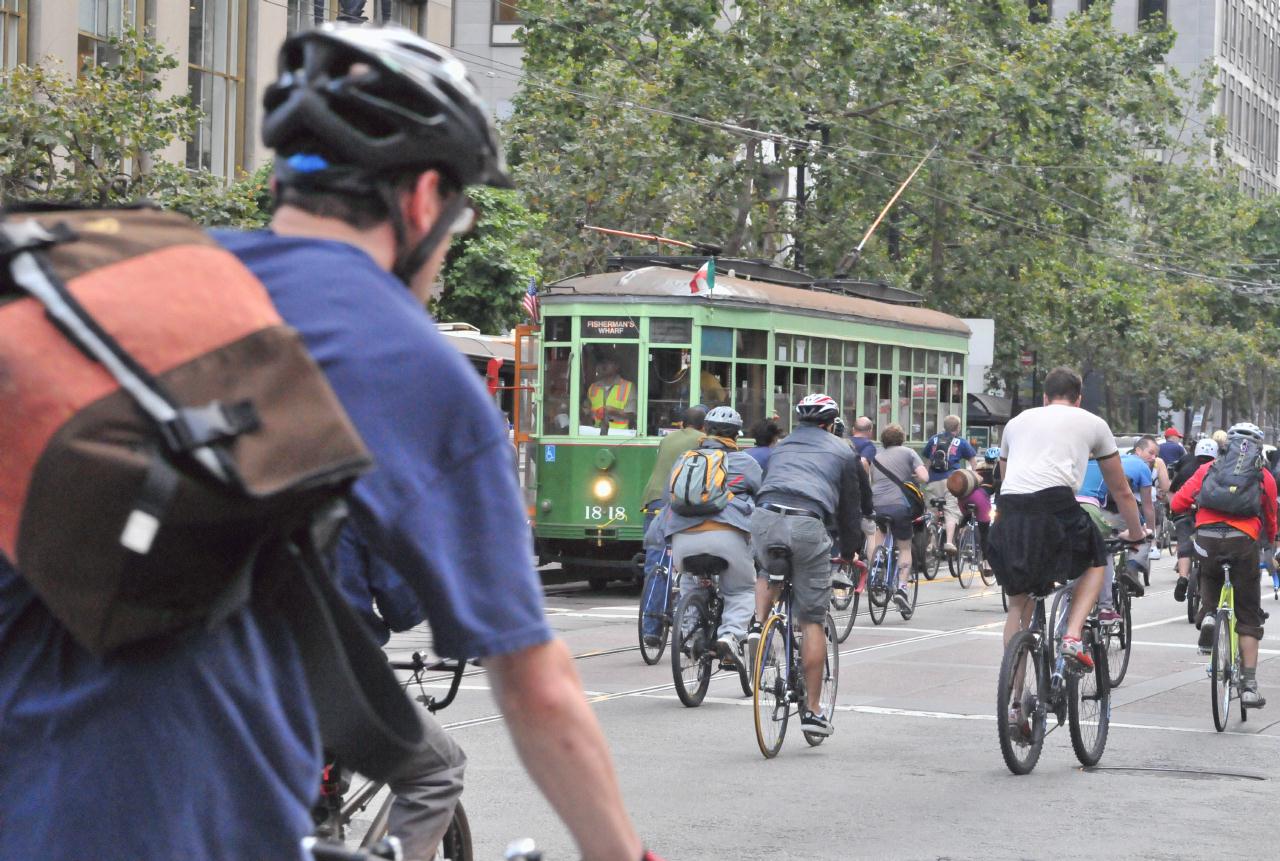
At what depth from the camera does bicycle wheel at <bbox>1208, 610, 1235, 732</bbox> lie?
10.5 m

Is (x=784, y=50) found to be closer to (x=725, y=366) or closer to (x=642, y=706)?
(x=725, y=366)

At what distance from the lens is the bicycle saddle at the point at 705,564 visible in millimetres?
11391

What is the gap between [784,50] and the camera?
32.9 m

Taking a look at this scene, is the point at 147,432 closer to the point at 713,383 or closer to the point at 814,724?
the point at 814,724

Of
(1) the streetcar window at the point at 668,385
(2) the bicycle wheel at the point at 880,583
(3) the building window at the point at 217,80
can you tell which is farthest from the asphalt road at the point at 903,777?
(3) the building window at the point at 217,80

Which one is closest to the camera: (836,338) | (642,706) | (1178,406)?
(642,706)

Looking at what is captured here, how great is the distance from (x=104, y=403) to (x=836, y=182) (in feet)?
109

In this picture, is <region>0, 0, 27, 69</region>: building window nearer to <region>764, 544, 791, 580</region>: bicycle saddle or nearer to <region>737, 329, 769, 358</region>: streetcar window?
<region>737, 329, 769, 358</region>: streetcar window

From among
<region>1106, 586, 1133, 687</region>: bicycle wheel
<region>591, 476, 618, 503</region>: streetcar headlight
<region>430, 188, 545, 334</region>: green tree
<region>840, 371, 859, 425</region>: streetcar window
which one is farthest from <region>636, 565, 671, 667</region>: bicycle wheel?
<region>430, 188, 545, 334</region>: green tree

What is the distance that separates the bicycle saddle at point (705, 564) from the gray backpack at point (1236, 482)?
272cm

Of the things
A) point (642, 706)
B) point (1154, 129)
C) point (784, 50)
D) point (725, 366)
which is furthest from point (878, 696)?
point (1154, 129)

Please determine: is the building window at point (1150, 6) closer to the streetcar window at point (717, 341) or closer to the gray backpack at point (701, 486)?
the streetcar window at point (717, 341)

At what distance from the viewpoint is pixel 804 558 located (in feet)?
32.1

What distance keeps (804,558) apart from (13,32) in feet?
67.1
